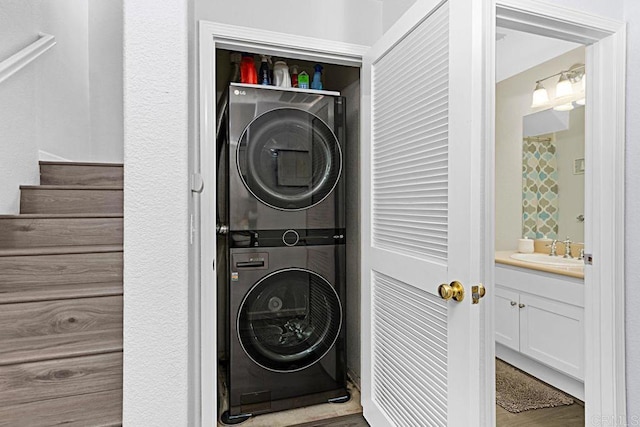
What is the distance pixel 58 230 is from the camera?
1849 millimetres

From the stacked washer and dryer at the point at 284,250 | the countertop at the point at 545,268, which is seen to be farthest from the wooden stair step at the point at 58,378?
the countertop at the point at 545,268

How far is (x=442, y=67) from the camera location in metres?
1.37

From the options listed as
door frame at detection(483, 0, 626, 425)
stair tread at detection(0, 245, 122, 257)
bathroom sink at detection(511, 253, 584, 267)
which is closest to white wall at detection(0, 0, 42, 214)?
stair tread at detection(0, 245, 122, 257)

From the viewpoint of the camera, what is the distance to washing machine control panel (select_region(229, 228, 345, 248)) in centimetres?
213

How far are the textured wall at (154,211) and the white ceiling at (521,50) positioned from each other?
2.38 metres

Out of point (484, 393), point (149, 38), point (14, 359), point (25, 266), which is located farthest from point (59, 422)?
point (484, 393)

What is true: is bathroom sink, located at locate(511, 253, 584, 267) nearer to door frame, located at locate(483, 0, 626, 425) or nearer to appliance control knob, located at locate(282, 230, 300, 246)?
door frame, located at locate(483, 0, 626, 425)

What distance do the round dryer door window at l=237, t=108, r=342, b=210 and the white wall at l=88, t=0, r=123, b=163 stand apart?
183cm

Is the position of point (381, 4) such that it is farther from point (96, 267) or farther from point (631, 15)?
point (96, 267)

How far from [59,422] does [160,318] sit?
0.61 metres

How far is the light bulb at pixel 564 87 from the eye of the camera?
2616 millimetres

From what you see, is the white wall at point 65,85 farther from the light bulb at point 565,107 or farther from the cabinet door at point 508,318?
the light bulb at point 565,107

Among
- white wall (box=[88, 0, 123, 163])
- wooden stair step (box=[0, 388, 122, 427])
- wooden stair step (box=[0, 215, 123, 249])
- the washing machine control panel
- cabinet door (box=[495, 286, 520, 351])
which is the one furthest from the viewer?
white wall (box=[88, 0, 123, 163])

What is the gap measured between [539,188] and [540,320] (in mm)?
1106
